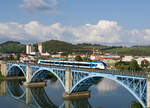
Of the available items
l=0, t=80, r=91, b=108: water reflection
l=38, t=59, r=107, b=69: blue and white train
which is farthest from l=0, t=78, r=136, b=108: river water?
l=38, t=59, r=107, b=69: blue and white train

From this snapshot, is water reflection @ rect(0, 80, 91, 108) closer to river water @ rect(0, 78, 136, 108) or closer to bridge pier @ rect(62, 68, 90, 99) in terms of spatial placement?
river water @ rect(0, 78, 136, 108)

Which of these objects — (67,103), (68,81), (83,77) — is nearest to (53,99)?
(67,103)

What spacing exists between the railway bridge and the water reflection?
12.0 ft

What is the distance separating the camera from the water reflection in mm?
55144

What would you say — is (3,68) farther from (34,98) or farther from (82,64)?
(82,64)

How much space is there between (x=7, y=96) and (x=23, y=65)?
18145mm

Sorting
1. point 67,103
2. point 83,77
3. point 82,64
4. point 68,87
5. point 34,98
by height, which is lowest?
point 34,98

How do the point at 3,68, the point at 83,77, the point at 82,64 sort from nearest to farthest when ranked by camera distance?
1. the point at 83,77
2. the point at 82,64
3. the point at 3,68

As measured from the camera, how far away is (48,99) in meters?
63.1

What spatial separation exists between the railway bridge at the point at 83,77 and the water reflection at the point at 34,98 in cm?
365

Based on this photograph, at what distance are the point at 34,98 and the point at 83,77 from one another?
18.1 m

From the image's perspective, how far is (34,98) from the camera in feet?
212

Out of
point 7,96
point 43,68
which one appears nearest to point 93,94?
point 43,68

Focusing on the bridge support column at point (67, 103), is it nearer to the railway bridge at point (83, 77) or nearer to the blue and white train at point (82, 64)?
the railway bridge at point (83, 77)
